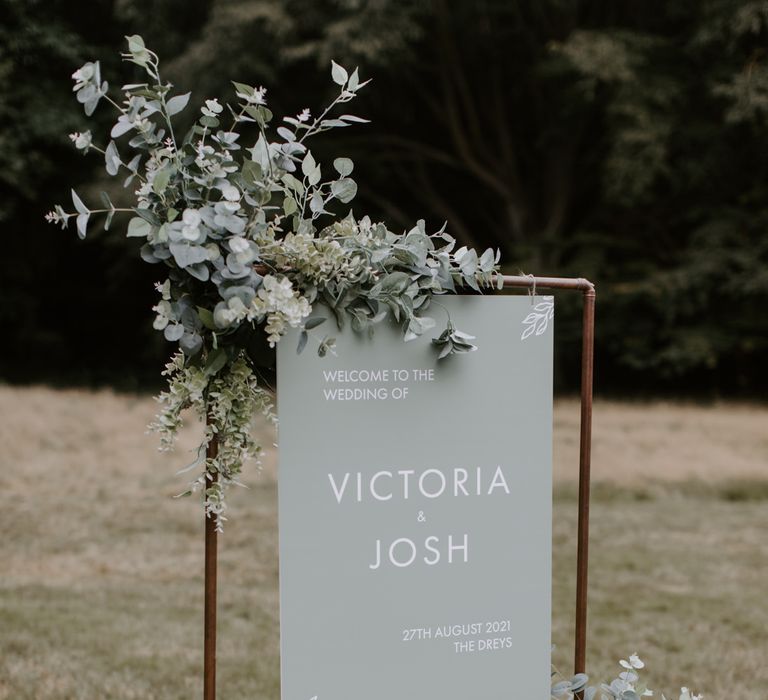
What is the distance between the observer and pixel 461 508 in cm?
244

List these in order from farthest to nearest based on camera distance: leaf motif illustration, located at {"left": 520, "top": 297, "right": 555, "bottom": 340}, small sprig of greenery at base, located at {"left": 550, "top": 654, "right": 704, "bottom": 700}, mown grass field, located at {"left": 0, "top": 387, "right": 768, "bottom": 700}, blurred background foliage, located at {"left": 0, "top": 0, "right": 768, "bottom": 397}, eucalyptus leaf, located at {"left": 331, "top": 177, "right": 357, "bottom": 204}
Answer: blurred background foliage, located at {"left": 0, "top": 0, "right": 768, "bottom": 397} → mown grass field, located at {"left": 0, "top": 387, "right": 768, "bottom": 700} → small sprig of greenery at base, located at {"left": 550, "top": 654, "right": 704, "bottom": 700} → leaf motif illustration, located at {"left": 520, "top": 297, "right": 555, "bottom": 340} → eucalyptus leaf, located at {"left": 331, "top": 177, "right": 357, "bottom": 204}

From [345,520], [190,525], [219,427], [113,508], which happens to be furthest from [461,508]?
[113,508]

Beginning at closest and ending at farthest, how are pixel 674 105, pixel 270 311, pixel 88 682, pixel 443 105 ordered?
pixel 270 311, pixel 88 682, pixel 674 105, pixel 443 105

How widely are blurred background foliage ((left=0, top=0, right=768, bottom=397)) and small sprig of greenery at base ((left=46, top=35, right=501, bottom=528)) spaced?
9.66 meters

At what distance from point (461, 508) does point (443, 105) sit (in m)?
17.5

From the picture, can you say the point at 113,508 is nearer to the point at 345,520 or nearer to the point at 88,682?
the point at 88,682

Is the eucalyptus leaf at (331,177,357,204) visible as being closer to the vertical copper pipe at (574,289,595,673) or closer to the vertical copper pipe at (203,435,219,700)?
the vertical copper pipe at (203,435,219,700)

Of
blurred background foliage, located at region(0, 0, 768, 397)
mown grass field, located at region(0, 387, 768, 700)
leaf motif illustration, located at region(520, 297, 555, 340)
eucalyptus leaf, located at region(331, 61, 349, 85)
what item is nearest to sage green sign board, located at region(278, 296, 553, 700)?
leaf motif illustration, located at region(520, 297, 555, 340)

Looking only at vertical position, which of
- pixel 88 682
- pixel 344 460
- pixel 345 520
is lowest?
pixel 88 682

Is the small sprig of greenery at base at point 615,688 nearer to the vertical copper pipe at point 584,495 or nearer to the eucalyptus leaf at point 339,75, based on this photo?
the vertical copper pipe at point 584,495

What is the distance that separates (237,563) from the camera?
18.9ft

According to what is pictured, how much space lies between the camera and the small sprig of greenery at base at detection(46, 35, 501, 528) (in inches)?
81.2

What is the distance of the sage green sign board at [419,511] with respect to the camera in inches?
89.3

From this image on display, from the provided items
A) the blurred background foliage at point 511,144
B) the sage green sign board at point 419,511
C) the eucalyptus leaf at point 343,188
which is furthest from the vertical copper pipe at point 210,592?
the blurred background foliage at point 511,144
